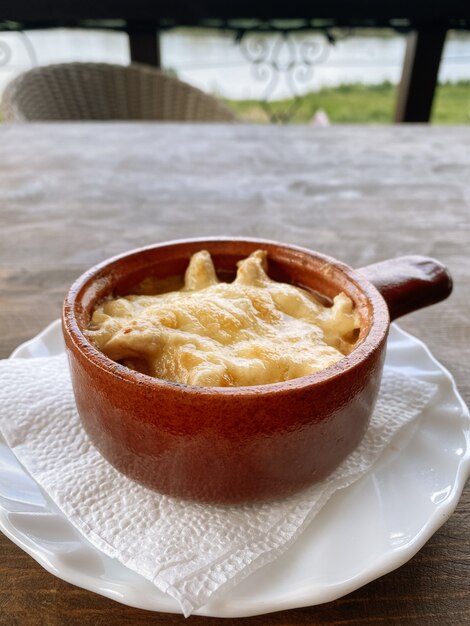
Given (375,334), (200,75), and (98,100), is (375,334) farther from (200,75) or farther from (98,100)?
(200,75)

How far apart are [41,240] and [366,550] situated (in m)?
0.94

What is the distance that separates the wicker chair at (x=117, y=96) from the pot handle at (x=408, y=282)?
5.82 feet

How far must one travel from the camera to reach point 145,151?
68.6 inches

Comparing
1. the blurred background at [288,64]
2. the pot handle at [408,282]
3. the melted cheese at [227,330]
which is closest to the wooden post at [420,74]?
the blurred background at [288,64]

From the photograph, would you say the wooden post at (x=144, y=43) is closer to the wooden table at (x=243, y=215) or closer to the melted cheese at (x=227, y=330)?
the wooden table at (x=243, y=215)

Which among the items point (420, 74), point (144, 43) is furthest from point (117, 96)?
point (420, 74)

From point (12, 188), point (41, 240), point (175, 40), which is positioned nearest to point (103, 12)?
point (175, 40)

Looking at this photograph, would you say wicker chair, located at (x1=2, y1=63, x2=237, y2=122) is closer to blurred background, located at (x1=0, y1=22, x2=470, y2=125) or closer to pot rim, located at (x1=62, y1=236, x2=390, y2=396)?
blurred background, located at (x1=0, y1=22, x2=470, y2=125)

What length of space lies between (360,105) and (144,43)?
5.18ft

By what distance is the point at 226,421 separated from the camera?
1.74 ft

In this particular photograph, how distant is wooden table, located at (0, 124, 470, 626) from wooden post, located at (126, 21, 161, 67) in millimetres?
1143

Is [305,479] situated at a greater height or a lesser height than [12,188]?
greater

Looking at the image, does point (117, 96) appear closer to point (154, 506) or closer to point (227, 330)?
point (227, 330)

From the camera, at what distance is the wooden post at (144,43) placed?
2805 mm
